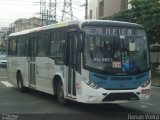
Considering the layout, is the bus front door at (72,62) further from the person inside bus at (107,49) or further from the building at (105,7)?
the building at (105,7)

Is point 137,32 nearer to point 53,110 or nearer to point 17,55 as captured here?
point 53,110

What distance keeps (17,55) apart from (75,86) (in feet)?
26.8

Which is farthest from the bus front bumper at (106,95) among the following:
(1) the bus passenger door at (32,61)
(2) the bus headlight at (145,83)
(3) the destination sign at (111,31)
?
(1) the bus passenger door at (32,61)

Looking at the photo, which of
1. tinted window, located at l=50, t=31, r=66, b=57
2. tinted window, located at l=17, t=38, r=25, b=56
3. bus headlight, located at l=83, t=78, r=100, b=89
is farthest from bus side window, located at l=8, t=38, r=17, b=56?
bus headlight, located at l=83, t=78, r=100, b=89

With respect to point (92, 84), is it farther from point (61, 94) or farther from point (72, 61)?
point (61, 94)

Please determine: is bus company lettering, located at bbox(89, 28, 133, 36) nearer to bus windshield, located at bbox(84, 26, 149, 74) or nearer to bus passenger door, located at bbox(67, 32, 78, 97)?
bus windshield, located at bbox(84, 26, 149, 74)

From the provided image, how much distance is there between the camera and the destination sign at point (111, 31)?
555 inches

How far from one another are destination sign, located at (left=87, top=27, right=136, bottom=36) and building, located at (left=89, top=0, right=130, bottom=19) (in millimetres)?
39429

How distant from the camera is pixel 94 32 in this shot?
1408 centimetres

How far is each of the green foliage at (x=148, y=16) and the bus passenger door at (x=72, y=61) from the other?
21837mm

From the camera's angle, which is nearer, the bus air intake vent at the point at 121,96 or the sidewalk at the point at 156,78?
the bus air intake vent at the point at 121,96

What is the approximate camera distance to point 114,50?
14.1m

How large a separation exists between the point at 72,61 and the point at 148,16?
76.6ft

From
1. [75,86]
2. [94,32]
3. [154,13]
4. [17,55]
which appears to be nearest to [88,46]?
[94,32]
